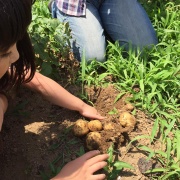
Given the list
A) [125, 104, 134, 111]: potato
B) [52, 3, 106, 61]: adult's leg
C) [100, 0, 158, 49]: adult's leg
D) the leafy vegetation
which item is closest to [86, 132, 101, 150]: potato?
the leafy vegetation

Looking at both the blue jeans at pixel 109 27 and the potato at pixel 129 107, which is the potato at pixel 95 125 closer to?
the potato at pixel 129 107

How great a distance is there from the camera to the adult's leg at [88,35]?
2.53 m

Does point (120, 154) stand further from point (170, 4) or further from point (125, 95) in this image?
point (170, 4)

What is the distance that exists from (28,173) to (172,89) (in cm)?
104

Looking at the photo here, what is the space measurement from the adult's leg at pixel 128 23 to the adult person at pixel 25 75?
0.70 metres

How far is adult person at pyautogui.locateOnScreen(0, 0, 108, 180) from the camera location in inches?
53.0

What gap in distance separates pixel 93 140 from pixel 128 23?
1.01 metres

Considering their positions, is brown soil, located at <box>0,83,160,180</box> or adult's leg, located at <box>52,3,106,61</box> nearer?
brown soil, located at <box>0,83,160,180</box>

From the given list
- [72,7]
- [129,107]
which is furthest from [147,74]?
[72,7]

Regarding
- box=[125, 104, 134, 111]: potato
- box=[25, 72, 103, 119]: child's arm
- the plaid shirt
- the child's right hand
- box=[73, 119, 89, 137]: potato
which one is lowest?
the child's right hand

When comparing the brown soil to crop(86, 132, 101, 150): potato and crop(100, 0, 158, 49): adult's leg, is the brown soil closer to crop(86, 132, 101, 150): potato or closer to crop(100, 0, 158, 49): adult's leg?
crop(86, 132, 101, 150): potato

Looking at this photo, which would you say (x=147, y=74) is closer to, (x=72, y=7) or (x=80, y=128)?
(x=80, y=128)

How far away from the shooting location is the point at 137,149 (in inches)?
83.0

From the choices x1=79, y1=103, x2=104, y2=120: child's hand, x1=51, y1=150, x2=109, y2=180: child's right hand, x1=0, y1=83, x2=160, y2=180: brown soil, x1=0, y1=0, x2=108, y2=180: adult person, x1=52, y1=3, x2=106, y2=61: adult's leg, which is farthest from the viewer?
x1=52, y1=3, x2=106, y2=61: adult's leg
